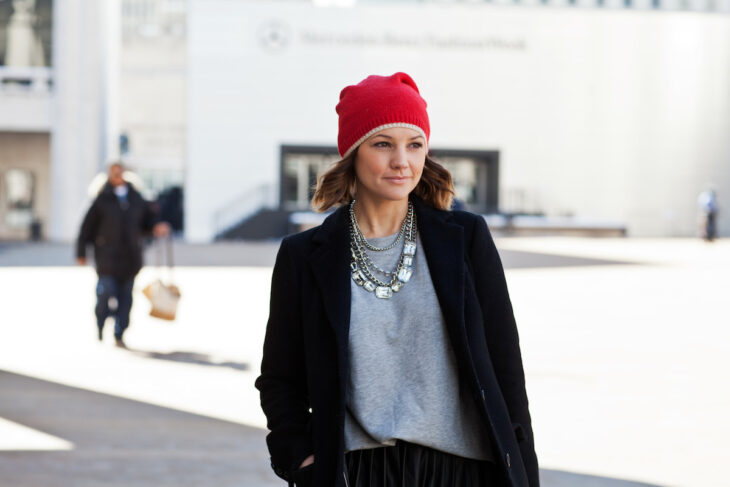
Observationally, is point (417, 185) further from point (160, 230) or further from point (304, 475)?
point (160, 230)

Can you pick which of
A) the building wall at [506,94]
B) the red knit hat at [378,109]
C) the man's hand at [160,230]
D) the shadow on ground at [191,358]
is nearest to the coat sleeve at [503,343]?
the red knit hat at [378,109]

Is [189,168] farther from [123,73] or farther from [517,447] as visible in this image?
[517,447]

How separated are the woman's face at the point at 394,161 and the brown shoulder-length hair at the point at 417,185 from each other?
0.14 m

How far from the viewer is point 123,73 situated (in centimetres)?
5891

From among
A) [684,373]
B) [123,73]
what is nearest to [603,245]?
[684,373]

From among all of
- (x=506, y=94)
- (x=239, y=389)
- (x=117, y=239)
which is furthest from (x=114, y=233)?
(x=506, y=94)

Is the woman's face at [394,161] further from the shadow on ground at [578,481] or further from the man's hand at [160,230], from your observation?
the man's hand at [160,230]

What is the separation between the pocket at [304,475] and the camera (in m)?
2.22

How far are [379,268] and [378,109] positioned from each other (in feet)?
1.21

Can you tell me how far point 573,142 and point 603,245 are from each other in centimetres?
966

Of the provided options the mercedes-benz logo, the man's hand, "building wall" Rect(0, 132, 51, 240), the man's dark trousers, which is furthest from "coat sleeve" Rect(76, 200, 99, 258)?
the mercedes-benz logo

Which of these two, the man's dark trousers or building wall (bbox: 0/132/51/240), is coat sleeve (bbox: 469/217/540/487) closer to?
the man's dark trousers

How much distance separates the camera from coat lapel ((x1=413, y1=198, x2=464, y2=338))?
7.14ft

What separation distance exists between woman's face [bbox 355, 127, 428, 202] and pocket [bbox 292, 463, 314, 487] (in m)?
0.65
